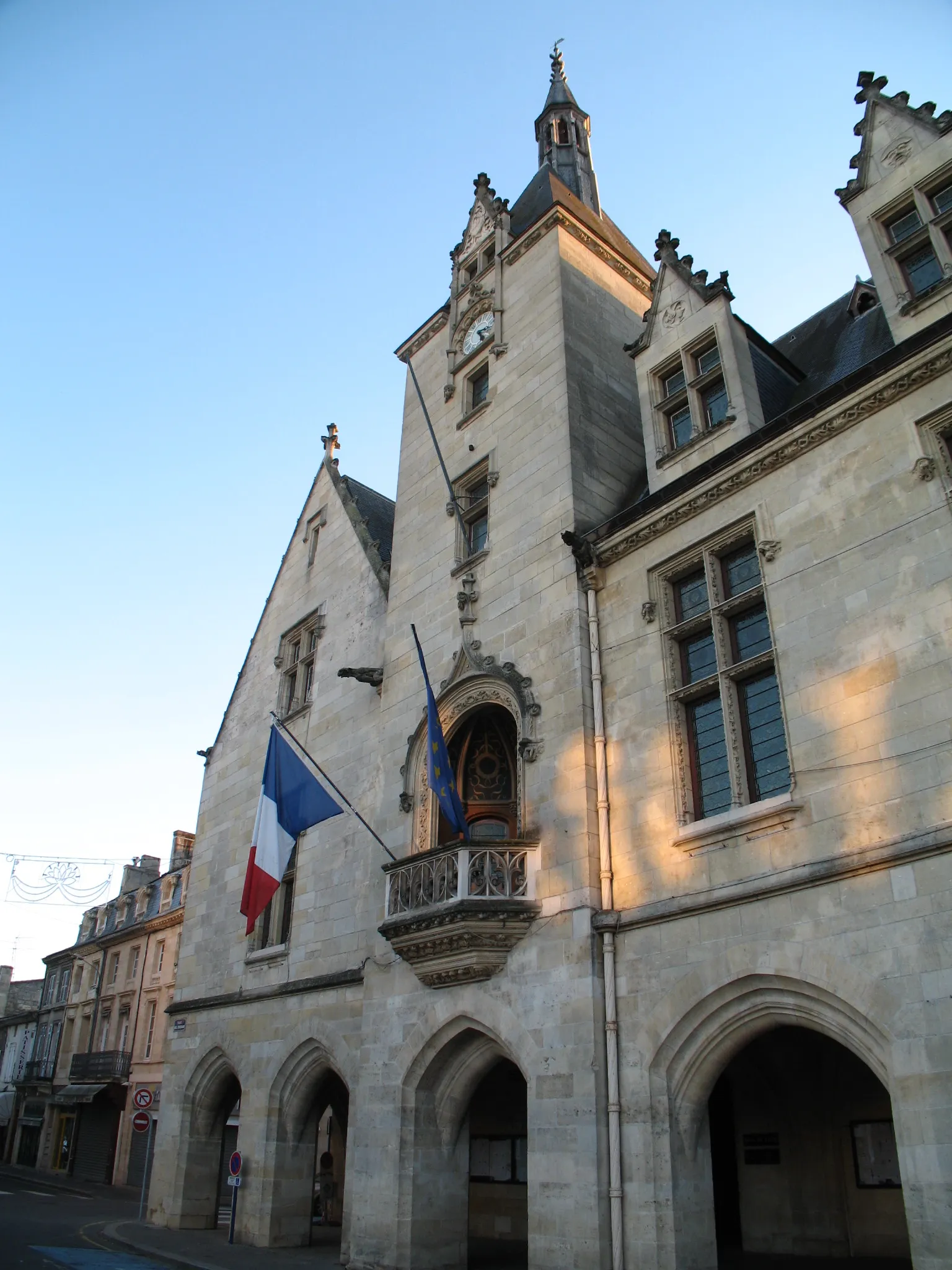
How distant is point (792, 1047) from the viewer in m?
13.7

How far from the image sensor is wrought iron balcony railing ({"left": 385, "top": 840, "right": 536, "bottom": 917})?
1329 cm

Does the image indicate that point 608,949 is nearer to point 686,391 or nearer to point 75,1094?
point 686,391

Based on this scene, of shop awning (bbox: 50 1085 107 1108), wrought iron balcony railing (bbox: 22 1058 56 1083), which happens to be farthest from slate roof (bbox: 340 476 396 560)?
wrought iron balcony railing (bbox: 22 1058 56 1083)

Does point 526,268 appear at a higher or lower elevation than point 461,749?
higher

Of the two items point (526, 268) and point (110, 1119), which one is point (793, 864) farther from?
point (110, 1119)

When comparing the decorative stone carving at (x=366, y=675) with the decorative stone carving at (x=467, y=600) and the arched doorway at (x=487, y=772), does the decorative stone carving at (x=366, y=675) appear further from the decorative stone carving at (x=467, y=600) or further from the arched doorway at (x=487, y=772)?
the arched doorway at (x=487, y=772)

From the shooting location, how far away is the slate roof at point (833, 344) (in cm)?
1382

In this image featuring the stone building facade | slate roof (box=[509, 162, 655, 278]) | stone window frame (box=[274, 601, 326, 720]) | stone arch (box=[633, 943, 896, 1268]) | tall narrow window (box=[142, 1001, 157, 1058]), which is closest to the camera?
stone arch (box=[633, 943, 896, 1268])

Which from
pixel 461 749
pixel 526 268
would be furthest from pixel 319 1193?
pixel 526 268

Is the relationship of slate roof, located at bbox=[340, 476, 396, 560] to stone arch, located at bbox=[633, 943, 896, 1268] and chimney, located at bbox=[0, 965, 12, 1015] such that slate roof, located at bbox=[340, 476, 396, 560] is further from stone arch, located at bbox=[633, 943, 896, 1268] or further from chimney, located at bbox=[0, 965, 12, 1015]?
chimney, located at bbox=[0, 965, 12, 1015]

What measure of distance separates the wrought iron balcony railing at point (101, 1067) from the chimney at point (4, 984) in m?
23.2

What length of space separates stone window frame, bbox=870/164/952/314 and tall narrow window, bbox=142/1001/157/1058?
112 ft

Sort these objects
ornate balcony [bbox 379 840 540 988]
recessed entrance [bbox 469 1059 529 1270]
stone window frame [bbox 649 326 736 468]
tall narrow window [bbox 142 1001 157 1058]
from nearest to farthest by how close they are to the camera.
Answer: ornate balcony [bbox 379 840 540 988] < stone window frame [bbox 649 326 736 468] < recessed entrance [bbox 469 1059 529 1270] < tall narrow window [bbox 142 1001 157 1058]

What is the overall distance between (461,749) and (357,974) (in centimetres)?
429
